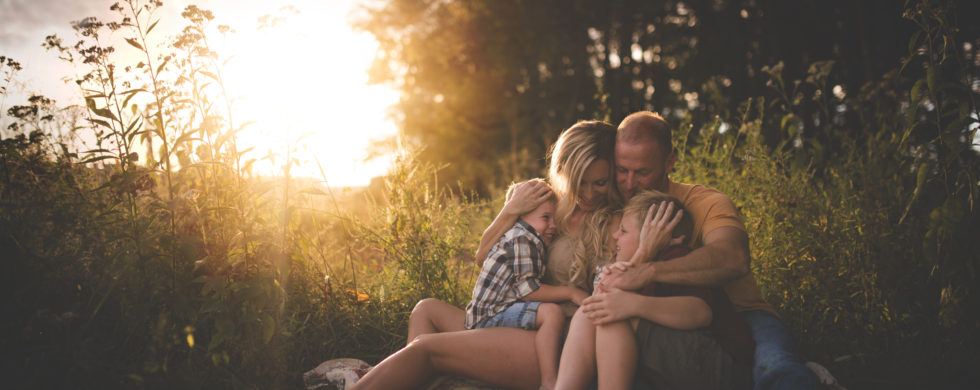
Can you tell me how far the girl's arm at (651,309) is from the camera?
234 cm

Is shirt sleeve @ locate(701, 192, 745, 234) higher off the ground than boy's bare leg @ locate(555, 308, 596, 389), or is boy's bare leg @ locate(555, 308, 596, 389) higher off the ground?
shirt sleeve @ locate(701, 192, 745, 234)

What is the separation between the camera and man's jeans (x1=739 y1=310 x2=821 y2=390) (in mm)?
2150

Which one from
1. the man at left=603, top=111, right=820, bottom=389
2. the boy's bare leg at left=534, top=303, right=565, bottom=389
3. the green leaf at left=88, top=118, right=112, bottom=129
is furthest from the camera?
the boy's bare leg at left=534, top=303, right=565, bottom=389

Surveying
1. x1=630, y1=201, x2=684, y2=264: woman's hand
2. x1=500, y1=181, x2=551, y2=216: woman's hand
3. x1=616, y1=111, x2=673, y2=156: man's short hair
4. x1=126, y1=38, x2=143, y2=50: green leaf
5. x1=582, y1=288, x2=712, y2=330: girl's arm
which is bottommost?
x1=582, y1=288, x2=712, y2=330: girl's arm

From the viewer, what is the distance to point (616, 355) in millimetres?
2285

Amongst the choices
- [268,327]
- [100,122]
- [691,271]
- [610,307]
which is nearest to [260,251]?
[268,327]

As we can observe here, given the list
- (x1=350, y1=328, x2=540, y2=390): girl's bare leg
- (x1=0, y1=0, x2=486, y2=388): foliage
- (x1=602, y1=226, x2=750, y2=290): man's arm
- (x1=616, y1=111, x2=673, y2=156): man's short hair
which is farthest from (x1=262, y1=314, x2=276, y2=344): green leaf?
(x1=616, y1=111, x2=673, y2=156): man's short hair

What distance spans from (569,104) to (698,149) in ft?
36.1

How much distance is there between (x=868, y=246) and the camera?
337 cm

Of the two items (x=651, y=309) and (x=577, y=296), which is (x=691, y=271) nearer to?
(x=651, y=309)

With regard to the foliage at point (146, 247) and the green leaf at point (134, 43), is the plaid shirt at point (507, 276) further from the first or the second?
the green leaf at point (134, 43)

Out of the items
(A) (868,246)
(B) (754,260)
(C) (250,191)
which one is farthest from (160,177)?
(A) (868,246)

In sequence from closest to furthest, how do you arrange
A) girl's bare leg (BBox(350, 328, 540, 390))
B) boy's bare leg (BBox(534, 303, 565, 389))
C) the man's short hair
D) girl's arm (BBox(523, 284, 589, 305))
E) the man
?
1. the man
2. boy's bare leg (BBox(534, 303, 565, 389))
3. girl's bare leg (BBox(350, 328, 540, 390))
4. girl's arm (BBox(523, 284, 589, 305))
5. the man's short hair

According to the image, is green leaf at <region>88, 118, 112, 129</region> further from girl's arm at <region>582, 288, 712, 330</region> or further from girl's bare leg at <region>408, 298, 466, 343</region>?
girl's arm at <region>582, 288, 712, 330</region>
